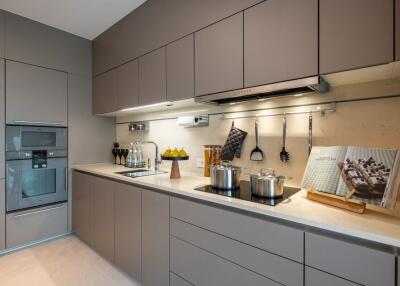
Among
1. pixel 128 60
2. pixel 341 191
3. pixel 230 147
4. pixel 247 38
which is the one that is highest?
pixel 128 60

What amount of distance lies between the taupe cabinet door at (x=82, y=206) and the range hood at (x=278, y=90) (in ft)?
5.46

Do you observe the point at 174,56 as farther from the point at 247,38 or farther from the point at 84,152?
the point at 84,152

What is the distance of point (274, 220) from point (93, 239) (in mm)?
2076

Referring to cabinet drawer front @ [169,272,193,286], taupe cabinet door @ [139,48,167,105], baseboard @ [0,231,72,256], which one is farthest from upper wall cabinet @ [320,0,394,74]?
baseboard @ [0,231,72,256]

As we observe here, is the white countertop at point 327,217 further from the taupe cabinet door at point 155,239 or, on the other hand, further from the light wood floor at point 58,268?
the light wood floor at point 58,268

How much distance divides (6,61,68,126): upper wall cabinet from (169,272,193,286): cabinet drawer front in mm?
2187

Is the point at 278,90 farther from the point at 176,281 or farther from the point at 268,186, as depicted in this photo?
the point at 176,281

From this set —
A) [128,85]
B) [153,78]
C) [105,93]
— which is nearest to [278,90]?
[153,78]

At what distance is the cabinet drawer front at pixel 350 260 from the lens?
74 centimetres

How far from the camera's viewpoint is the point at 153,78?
1981mm

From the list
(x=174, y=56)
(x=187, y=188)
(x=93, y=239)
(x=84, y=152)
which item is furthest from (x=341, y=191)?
(x=84, y=152)

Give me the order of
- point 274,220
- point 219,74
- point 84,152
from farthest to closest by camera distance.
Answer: point 84,152 → point 219,74 → point 274,220

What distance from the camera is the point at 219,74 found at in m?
1.50

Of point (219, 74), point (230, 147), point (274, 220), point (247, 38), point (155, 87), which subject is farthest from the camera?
point (155, 87)
